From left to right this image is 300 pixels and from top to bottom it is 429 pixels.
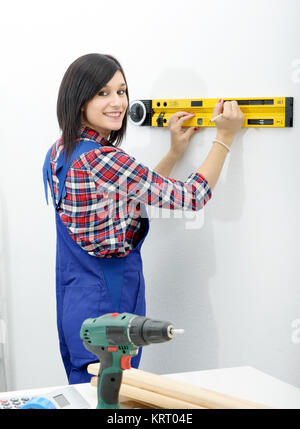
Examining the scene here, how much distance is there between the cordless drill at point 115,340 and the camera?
1.09 metres

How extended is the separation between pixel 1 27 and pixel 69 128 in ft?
3.34

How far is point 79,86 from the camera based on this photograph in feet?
5.85

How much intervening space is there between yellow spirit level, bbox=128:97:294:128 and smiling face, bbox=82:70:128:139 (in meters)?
0.21

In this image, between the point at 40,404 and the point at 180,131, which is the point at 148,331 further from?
the point at 180,131

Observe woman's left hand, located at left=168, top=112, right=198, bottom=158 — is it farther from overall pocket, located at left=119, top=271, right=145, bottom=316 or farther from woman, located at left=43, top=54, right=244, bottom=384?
overall pocket, located at left=119, top=271, right=145, bottom=316

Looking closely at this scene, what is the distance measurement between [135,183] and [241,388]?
2.00ft

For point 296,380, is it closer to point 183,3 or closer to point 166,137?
point 166,137

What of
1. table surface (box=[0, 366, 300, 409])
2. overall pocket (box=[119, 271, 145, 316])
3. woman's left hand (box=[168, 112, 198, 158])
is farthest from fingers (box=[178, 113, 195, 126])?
table surface (box=[0, 366, 300, 409])

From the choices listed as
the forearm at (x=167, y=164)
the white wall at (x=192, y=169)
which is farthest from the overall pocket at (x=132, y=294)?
the forearm at (x=167, y=164)

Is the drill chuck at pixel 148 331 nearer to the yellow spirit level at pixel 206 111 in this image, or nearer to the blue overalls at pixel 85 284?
the blue overalls at pixel 85 284

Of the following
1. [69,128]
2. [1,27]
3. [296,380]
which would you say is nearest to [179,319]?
[296,380]

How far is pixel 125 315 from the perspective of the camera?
1143 millimetres

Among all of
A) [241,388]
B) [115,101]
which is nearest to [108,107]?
[115,101]

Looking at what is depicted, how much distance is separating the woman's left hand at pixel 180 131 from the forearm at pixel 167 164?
0.02 m
